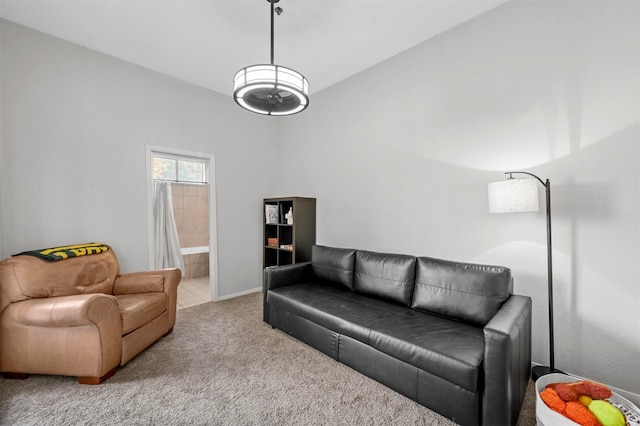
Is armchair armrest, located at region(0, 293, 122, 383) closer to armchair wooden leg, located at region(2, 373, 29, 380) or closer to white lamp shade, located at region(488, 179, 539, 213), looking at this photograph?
armchair wooden leg, located at region(2, 373, 29, 380)

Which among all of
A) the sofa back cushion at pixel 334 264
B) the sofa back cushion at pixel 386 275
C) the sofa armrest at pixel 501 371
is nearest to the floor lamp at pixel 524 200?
the sofa armrest at pixel 501 371

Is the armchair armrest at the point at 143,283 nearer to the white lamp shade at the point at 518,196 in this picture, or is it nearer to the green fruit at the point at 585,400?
the white lamp shade at the point at 518,196

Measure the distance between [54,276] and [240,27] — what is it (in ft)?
8.95

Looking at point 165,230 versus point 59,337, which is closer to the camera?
point 59,337

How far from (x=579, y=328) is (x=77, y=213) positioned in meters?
4.55

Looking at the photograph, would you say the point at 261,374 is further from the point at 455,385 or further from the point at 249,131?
the point at 249,131

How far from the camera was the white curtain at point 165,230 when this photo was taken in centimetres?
452

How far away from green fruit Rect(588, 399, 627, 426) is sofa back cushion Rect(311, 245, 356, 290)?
186 cm

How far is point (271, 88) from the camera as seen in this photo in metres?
1.86

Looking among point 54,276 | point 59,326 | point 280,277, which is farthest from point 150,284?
point 280,277

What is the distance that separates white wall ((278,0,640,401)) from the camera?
72.8 inches

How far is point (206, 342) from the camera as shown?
104 inches

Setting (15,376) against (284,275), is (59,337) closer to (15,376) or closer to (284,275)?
(15,376)

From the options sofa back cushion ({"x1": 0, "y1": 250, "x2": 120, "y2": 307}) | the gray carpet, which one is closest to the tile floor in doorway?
sofa back cushion ({"x1": 0, "y1": 250, "x2": 120, "y2": 307})
